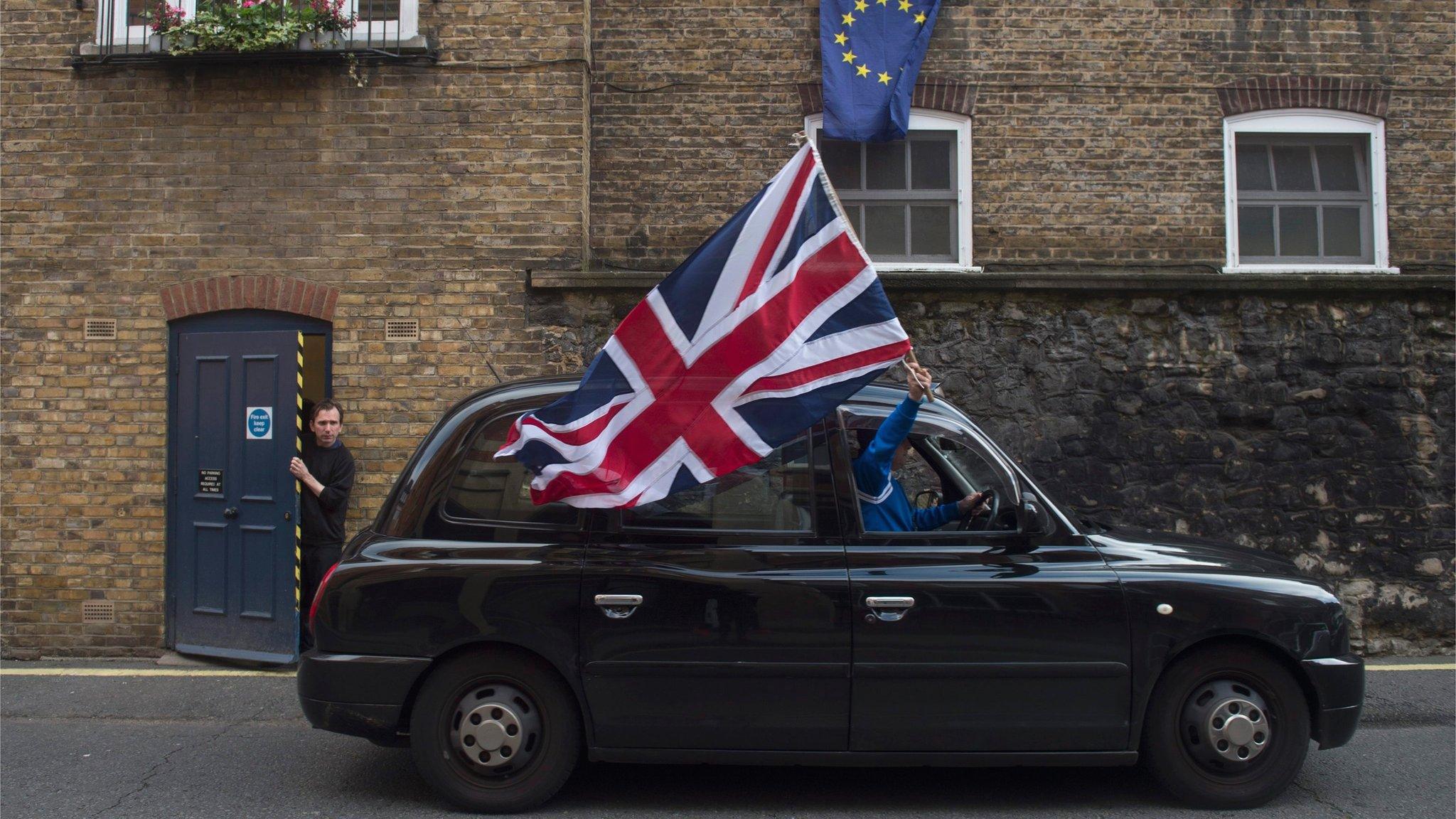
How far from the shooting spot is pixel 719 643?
460 cm

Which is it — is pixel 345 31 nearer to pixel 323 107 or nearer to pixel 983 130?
pixel 323 107

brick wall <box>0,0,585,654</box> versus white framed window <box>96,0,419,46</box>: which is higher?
white framed window <box>96,0,419,46</box>

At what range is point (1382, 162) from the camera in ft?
28.5

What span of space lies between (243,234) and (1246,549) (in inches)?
275

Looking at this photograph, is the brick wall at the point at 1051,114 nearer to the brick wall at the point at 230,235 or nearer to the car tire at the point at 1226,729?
the brick wall at the point at 230,235

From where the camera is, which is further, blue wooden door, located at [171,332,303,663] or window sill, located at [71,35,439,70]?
window sill, located at [71,35,439,70]

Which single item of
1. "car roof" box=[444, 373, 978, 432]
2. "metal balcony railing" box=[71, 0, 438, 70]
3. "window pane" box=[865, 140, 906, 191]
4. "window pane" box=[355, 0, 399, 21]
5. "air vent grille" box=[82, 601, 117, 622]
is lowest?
"air vent grille" box=[82, 601, 117, 622]

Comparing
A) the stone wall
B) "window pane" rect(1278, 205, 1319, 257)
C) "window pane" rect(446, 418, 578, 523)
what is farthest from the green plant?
"window pane" rect(1278, 205, 1319, 257)

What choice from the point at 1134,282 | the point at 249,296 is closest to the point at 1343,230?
the point at 1134,282

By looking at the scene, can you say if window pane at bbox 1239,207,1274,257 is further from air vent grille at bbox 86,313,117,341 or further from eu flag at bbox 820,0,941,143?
air vent grille at bbox 86,313,117,341

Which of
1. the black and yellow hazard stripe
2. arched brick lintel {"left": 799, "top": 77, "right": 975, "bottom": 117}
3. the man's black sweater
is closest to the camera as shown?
the man's black sweater

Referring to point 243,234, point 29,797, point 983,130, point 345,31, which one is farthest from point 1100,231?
point 29,797

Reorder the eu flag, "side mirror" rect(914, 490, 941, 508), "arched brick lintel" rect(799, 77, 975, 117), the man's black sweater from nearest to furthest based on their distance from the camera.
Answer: "side mirror" rect(914, 490, 941, 508) < the man's black sweater < the eu flag < "arched brick lintel" rect(799, 77, 975, 117)

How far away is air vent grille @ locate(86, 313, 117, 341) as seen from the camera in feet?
26.2
